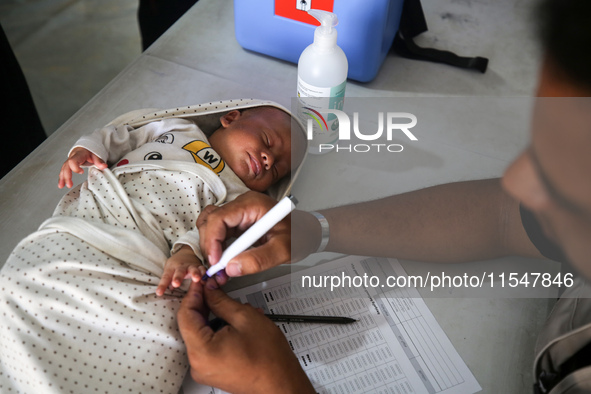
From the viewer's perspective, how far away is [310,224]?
0.81 metres

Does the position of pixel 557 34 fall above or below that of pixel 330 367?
above

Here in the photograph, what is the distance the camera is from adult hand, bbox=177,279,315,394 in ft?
1.98

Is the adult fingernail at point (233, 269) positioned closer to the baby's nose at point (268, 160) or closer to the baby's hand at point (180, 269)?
the baby's hand at point (180, 269)

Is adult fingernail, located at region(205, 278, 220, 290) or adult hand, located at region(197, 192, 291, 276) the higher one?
adult hand, located at region(197, 192, 291, 276)

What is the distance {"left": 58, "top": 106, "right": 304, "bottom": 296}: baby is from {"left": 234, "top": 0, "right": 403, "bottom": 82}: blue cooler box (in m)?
0.24

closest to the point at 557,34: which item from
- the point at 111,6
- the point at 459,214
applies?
the point at 459,214

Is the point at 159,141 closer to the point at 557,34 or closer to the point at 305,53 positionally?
the point at 305,53

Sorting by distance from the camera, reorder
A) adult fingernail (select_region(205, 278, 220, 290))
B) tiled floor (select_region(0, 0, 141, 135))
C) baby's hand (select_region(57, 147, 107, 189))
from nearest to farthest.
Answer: adult fingernail (select_region(205, 278, 220, 290)) → baby's hand (select_region(57, 147, 107, 189)) → tiled floor (select_region(0, 0, 141, 135))

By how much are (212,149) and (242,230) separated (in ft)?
0.88

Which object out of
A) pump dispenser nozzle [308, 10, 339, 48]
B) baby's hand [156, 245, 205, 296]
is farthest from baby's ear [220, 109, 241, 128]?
baby's hand [156, 245, 205, 296]

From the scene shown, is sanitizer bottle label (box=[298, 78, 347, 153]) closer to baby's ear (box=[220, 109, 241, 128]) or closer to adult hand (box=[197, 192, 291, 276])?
baby's ear (box=[220, 109, 241, 128])

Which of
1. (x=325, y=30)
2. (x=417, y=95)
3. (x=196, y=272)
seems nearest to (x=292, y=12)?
(x=325, y=30)

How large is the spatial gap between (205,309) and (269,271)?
15 centimetres

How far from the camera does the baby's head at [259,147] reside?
0.95 meters
